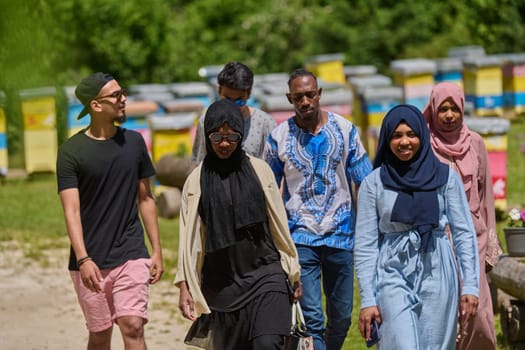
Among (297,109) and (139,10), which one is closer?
(297,109)

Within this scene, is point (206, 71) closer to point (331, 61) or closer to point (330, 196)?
point (331, 61)

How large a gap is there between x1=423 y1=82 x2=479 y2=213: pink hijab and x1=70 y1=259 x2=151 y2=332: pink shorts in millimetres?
1739

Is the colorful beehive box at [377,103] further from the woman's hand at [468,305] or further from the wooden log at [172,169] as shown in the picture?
the woman's hand at [468,305]

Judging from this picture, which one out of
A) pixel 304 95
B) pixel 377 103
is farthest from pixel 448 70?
pixel 304 95

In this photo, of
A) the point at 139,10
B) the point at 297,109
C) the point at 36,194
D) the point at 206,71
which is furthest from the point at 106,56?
the point at 297,109

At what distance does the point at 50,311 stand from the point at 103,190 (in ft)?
14.1

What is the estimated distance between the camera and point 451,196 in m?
5.45

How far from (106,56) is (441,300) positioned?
21.5 m

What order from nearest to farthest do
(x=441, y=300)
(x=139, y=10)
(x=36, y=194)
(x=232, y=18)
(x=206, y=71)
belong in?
(x=441, y=300) → (x=36, y=194) → (x=206, y=71) → (x=139, y=10) → (x=232, y=18)

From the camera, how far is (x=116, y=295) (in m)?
6.25

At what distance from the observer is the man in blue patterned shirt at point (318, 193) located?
6457 mm

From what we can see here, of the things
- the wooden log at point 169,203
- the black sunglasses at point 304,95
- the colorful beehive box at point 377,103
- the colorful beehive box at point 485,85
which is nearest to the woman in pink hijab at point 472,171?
the black sunglasses at point 304,95

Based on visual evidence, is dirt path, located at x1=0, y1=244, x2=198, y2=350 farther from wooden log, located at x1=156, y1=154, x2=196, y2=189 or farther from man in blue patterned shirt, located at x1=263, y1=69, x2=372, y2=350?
wooden log, located at x1=156, y1=154, x2=196, y2=189

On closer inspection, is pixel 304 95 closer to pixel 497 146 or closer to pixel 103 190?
pixel 103 190
